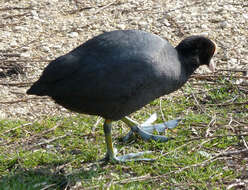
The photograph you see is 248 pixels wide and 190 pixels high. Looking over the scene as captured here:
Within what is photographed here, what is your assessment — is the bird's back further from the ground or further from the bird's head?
the ground

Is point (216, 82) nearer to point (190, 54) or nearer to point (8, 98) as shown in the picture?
point (190, 54)

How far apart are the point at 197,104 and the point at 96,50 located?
148 centimetres

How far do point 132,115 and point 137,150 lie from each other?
656mm

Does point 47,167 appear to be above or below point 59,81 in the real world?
below

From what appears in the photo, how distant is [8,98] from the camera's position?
5.05 m

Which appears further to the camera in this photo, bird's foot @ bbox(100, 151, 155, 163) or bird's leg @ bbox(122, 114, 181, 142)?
bird's leg @ bbox(122, 114, 181, 142)

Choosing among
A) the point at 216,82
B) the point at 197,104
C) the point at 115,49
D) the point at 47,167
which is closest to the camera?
the point at 115,49

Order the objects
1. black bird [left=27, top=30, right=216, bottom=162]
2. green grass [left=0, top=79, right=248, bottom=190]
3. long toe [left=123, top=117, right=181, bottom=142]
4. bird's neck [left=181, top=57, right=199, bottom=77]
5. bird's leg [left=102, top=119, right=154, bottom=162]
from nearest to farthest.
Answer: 1. black bird [left=27, top=30, right=216, bottom=162]
2. green grass [left=0, top=79, right=248, bottom=190]
3. bird's leg [left=102, top=119, right=154, bottom=162]
4. bird's neck [left=181, top=57, right=199, bottom=77]
5. long toe [left=123, top=117, right=181, bottom=142]

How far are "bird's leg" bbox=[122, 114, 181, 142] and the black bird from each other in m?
0.53

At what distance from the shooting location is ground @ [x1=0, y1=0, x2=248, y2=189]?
3859mm

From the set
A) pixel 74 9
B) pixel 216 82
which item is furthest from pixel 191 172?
pixel 74 9

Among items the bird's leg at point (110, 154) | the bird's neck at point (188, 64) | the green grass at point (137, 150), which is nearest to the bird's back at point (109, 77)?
the bird's leg at point (110, 154)

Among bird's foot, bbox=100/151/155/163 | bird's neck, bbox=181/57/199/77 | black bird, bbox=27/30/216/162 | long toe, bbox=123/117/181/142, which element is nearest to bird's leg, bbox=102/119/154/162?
bird's foot, bbox=100/151/155/163

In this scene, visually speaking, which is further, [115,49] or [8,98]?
[8,98]
